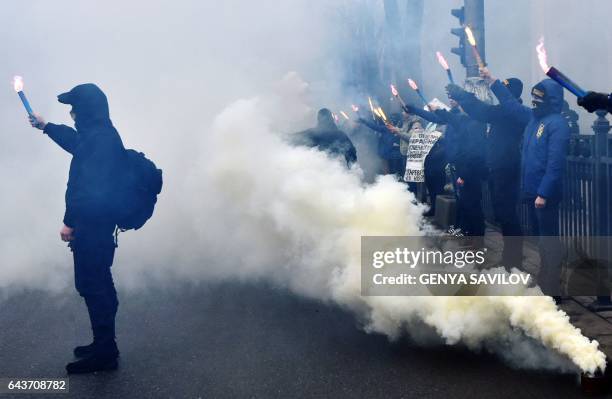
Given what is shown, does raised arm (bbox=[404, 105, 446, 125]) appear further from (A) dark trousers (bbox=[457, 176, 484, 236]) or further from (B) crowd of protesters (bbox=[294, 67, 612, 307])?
(A) dark trousers (bbox=[457, 176, 484, 236])

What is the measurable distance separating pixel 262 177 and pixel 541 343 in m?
2.89

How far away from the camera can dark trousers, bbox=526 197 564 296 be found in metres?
5.90

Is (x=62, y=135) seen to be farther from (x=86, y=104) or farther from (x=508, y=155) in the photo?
(x=508, y=155)

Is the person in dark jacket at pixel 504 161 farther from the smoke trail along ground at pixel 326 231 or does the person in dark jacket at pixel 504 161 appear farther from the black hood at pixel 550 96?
the smoke trail along ground at pixel 326 231

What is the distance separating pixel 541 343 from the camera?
4375mm

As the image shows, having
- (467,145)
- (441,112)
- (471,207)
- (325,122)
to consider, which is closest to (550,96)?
(467,145)

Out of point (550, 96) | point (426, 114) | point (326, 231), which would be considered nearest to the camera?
point (326, 231)

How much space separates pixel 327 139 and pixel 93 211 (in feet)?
12.1

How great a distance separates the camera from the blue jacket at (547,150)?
5.75 metres

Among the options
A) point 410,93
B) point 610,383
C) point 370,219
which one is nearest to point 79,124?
point 370,219

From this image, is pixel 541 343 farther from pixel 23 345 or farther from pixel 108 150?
pixel 23 345

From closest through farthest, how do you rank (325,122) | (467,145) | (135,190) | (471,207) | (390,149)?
(135,190)
(467,145)
(471,207)
(325,122)
(390,149)

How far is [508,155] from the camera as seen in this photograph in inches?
262

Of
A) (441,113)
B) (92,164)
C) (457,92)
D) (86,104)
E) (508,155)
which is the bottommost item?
(92,164)
